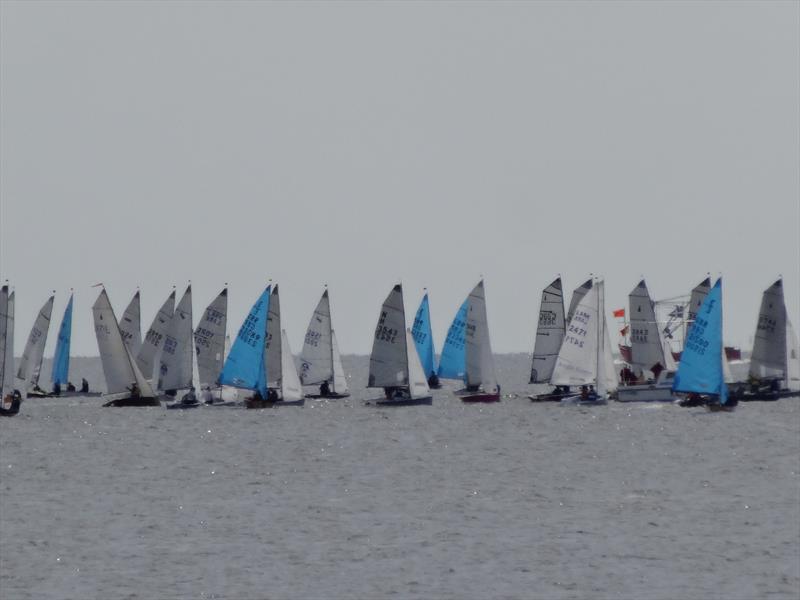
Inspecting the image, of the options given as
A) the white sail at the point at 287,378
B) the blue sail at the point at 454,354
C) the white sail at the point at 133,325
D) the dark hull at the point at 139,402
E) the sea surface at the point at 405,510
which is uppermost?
the white sail at the point at 133,325

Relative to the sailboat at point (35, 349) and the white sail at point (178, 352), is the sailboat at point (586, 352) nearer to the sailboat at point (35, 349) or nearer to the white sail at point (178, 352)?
the white sail at point (178, 352)

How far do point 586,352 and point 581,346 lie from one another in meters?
0.59

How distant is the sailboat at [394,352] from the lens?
3713 inches

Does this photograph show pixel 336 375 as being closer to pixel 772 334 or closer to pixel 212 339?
pixel 212 339

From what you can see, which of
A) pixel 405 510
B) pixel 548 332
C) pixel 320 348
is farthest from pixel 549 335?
pixel 405 510

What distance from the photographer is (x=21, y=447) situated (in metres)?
77.1

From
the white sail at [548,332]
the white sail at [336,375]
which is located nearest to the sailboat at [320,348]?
the white sail at [336,375]

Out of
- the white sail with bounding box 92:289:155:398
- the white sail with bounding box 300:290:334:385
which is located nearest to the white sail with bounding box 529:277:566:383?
the white sail with bounding box 300:290:334:385

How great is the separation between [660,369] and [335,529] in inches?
2260

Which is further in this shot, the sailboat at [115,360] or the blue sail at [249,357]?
the sailboat at [115,360]

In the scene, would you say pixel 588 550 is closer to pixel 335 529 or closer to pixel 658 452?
pixel 335 529

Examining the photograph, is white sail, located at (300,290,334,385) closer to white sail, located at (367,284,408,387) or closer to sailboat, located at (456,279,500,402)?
sailboat, located at (456,279,500,402)

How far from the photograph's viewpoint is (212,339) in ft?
318

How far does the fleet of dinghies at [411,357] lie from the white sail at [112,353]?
0.08 metres
